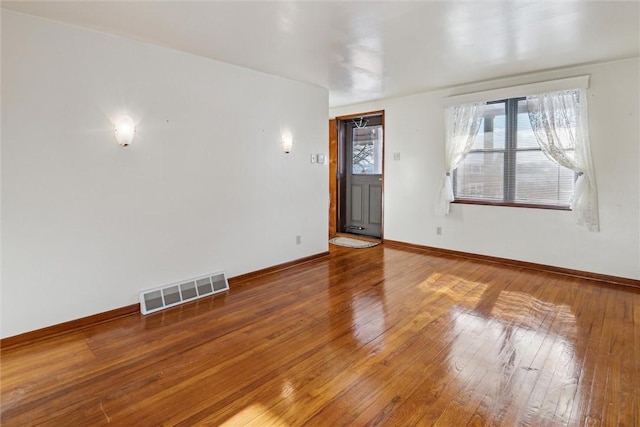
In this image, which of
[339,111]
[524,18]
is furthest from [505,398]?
[339,111]

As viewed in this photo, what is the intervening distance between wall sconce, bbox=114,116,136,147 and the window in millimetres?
4222

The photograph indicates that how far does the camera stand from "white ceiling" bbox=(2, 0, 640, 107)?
97.7 inches

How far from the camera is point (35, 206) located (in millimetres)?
2646

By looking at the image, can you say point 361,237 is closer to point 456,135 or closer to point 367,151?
point 367,151

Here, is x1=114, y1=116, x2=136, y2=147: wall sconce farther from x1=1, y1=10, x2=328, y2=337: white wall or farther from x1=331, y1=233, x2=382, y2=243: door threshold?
x1=331, y1=233, x2=382, y2=243: door threshold

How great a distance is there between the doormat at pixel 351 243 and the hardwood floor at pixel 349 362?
2.17 metres

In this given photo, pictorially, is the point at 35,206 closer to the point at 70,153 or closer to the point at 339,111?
the point at 70,153

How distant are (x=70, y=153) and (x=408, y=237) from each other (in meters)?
4.62

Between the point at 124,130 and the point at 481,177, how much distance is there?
4401mm

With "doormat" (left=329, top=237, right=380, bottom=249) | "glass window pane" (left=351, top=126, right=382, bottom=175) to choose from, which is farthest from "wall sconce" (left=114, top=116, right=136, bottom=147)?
"glass window pane" (left=351, top=126, right=382, bottom=175)

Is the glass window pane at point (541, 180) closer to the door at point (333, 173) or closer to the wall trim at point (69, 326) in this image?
the door at point (333, 173)

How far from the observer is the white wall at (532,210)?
380 cm

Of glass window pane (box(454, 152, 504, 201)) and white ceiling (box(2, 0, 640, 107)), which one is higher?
white ceiling (box(2, 0, 640, 107))

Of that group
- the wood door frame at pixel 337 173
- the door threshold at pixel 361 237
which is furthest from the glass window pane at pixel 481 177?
the wood door frame at pixel 337 173
